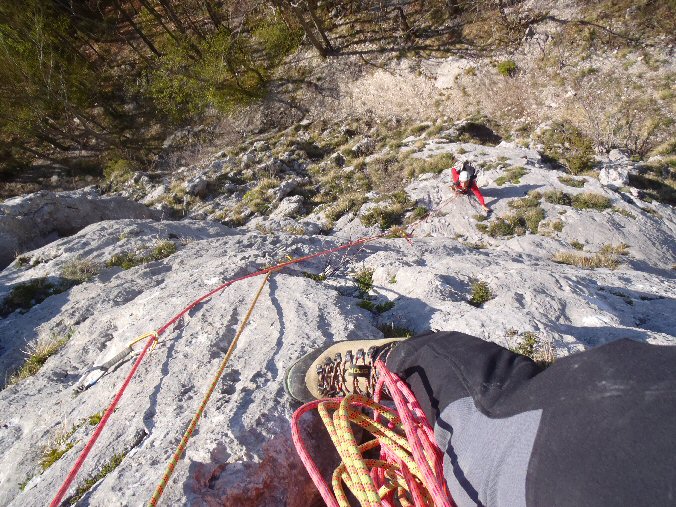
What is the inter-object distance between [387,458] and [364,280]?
290cm

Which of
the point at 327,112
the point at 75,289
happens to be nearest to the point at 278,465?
the point at 75,289

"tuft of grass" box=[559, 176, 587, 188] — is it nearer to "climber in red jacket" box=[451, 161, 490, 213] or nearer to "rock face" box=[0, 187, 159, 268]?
"climber in red jacket" box=[451, 161, 490, 213]

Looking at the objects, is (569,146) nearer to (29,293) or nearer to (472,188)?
(472,188)

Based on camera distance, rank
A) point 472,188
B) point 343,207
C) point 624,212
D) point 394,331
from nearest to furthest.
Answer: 1. point 394,331
2. point 624,212
3. point 472,188
4. point 343,207

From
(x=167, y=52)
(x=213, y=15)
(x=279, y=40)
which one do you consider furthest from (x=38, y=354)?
(x=213, y=15)

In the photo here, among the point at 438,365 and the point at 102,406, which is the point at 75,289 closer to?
the point at 102,406

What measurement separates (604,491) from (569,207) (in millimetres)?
9255

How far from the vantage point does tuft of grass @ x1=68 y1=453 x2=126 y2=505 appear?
2332 mm

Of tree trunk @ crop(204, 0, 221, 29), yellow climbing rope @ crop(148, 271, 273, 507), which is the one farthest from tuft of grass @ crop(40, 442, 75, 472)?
tree trunk @ crop(204, 0, 221, 29)

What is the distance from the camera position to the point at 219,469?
7.75 ft

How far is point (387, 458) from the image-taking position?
2482 mm

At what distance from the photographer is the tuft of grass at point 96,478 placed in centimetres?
233

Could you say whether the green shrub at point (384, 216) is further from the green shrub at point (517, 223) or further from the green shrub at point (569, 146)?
the green shrub at point (569, 146)

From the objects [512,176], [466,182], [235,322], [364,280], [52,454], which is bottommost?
[512,176]
